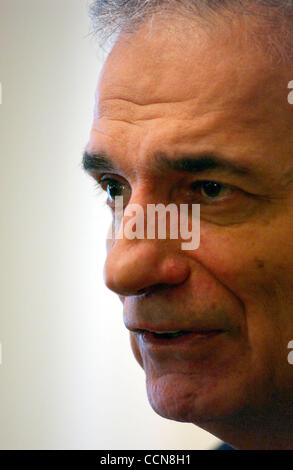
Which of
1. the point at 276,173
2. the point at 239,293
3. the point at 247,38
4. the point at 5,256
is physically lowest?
the point at 239,293

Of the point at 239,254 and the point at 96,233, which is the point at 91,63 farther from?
the point at 239,254

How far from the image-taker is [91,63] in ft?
5.48

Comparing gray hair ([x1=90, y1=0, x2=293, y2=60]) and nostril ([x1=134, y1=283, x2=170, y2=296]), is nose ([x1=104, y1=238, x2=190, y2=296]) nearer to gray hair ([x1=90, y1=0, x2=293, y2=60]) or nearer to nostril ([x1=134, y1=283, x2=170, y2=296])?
nostril ([x1=134, y1=283, x2=170, y2=296])

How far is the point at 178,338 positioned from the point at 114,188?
28cm

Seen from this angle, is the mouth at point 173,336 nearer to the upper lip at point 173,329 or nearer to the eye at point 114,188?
the upper lip at point 173,329

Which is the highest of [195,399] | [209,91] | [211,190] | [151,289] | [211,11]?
[211,11]

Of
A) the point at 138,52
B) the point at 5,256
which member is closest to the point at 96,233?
the point at 5,256

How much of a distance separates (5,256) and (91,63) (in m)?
0.57

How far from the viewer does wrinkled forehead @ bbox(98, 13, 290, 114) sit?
85cm

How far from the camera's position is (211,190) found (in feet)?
2.89

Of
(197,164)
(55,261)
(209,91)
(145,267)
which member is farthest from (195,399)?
(55,261)

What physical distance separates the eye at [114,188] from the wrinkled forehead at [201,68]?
0.15m

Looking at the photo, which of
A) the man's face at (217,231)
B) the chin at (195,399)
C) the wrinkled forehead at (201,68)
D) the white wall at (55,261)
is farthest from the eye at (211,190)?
the white wall at (55,261)

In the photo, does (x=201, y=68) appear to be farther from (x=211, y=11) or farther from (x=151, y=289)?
(x=151, y=289)
